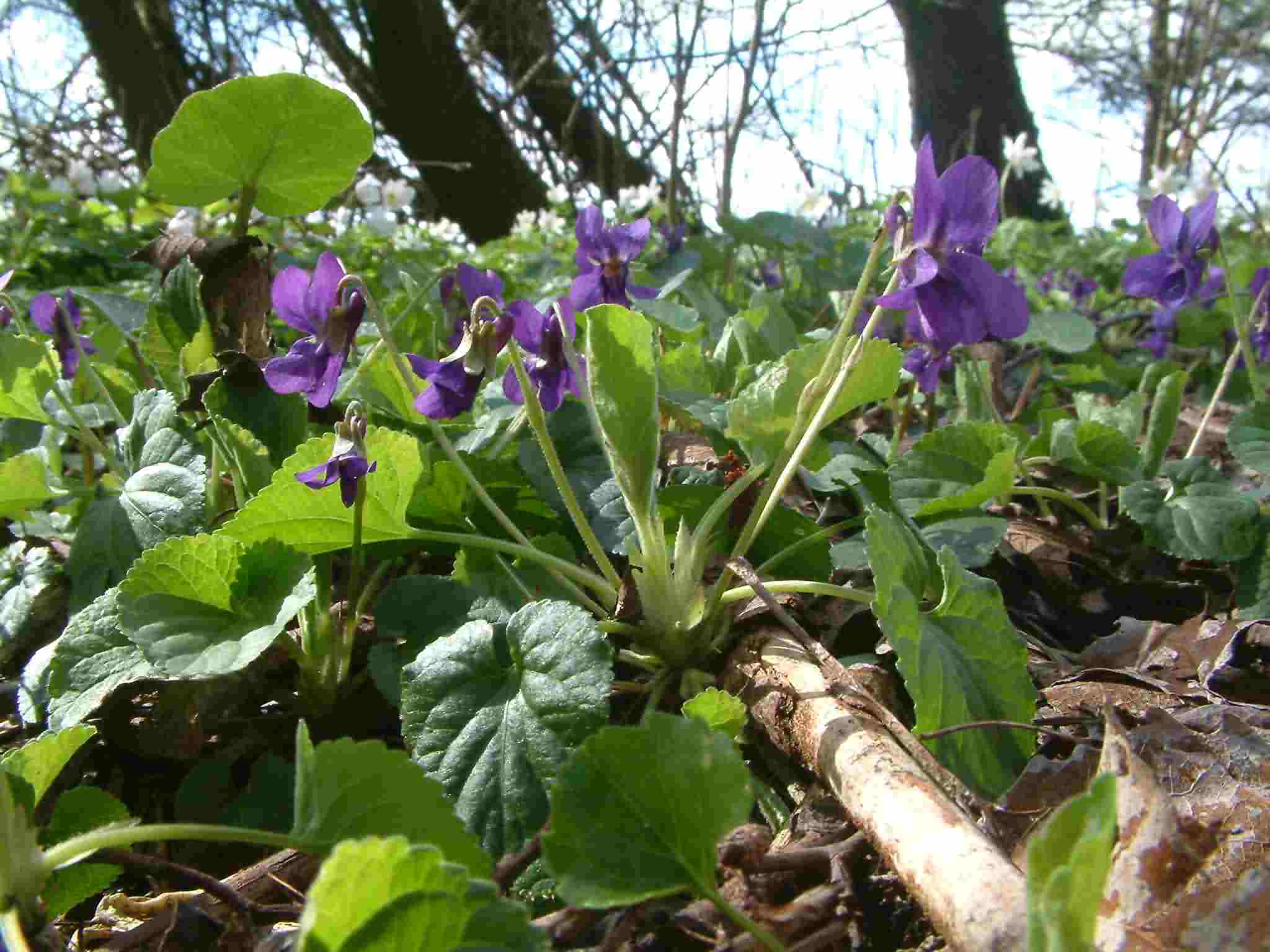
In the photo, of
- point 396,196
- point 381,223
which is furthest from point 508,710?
point 396,196

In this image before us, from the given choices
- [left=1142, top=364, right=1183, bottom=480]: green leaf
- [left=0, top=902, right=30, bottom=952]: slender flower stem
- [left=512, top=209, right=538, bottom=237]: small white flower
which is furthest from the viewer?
[left=512, top=209, right=538, bottom=237]: small white flower

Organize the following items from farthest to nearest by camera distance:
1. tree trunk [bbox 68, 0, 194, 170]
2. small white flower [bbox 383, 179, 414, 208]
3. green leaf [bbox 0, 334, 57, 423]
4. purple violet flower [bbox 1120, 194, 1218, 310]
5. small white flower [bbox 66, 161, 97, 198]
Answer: tree trunk [bbox 68, 0, 194, 170] < small white flower [bbox 383, 179, 414, 208] < small white flower [bbox 66, 161, 97, 198] < purple violet flower [bbox 1120, 194, 1218, 310] < green leaf [bbox 0, 334, 57, 423]

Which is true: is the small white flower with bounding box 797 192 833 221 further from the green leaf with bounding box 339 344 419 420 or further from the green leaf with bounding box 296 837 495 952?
the green leaf with bounding box 296 837 495 952

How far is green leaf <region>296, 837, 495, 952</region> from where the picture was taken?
58cm

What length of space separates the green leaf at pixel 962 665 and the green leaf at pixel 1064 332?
1.48 meters

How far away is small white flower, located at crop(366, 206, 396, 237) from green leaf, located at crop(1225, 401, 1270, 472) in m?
4.22

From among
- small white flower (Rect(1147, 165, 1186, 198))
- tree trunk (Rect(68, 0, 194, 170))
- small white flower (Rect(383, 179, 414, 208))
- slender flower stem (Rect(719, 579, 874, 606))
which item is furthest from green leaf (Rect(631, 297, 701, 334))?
tree trunk (Rect(68, 0, 194, 170))

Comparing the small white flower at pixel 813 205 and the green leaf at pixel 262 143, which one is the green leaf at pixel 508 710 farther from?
the small white flower at pixel 813 205

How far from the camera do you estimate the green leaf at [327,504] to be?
1.17 m

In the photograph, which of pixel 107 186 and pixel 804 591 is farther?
pixel 107 186

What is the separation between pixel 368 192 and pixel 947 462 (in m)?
4.92

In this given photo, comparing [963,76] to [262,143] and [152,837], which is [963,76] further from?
[152,837]

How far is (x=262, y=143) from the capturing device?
1.47 m

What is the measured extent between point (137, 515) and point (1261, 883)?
1286 millimetres
